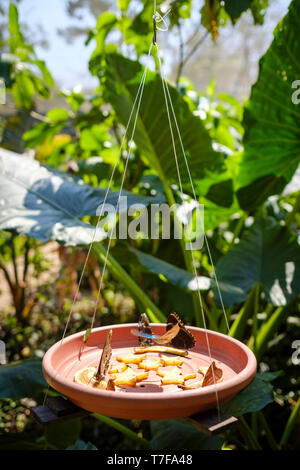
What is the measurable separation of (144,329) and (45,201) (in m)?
0.74

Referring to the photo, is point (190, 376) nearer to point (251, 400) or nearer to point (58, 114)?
point (251, 400)

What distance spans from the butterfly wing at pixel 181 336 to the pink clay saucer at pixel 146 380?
0.03 m

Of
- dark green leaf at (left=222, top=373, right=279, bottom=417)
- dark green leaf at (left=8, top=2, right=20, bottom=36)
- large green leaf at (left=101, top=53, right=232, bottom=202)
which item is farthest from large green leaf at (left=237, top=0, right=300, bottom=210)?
dark green leaf at (left=8, top=2, right=20, bottom=36)

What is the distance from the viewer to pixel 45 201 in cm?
153

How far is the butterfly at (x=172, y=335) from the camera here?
2.98 feet

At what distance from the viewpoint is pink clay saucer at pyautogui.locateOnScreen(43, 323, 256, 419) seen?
63cm

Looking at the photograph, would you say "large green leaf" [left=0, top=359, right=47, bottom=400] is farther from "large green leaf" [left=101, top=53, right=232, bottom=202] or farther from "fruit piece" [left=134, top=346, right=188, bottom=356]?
"large green leaf" [left=101, top=53, right=232, bottom=202]

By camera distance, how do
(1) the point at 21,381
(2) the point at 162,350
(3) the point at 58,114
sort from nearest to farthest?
(2) the point at 162,350
(1) the point at 21,381
(3) the point at 58,114

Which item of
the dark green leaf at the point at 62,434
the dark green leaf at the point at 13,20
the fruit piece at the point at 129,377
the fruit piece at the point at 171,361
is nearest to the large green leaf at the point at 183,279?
the fruit piece at the point at 171,361

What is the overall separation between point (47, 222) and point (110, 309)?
1.66m

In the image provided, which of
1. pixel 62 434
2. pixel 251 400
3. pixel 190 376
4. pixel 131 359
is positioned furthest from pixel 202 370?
pixel 62 434

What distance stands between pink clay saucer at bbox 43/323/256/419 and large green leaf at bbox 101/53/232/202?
824 mm
